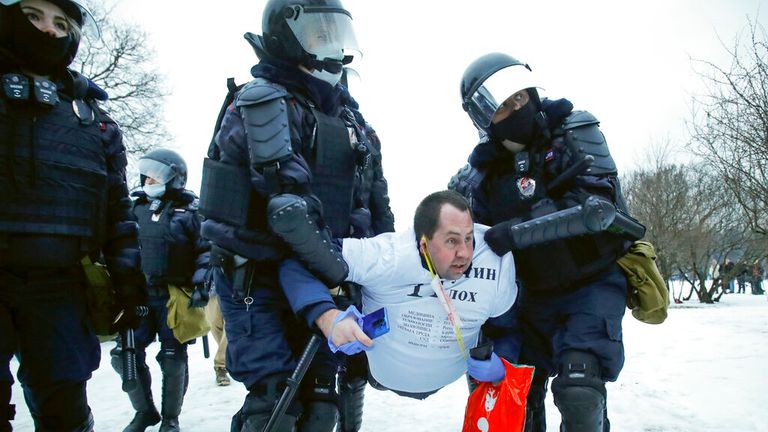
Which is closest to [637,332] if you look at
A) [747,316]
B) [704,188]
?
[747,316]

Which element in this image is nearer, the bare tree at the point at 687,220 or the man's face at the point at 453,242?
the man's face at the point at 453,242

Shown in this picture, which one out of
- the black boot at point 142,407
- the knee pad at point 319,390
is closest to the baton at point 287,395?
the knee pad at point 319,390

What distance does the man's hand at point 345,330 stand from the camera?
160 cm

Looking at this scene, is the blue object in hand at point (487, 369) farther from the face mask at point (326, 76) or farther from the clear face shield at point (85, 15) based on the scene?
the clear face shield at point (85, 15)

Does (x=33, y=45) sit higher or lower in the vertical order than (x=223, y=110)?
higher

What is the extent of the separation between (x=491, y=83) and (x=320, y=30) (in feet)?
3.20

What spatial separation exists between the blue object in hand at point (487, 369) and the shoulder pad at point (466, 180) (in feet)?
3.44

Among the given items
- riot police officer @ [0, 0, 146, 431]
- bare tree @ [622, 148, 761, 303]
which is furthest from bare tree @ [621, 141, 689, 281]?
riot police officer @ [0, 0, 146, 431]

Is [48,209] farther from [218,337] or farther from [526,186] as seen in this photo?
[218,337]

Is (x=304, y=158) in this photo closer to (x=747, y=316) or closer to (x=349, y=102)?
(x=349, y=102)

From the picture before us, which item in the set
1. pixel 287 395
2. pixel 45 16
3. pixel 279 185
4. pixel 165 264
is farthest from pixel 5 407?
pixel 165 264

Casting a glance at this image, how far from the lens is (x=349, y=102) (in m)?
2.60

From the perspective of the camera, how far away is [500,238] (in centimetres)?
238

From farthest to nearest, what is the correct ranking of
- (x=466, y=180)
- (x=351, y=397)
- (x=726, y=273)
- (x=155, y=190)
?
(x=726, y=273) < (x=155, y=190) < (x=466, y=180) < (x=351, y=397)
